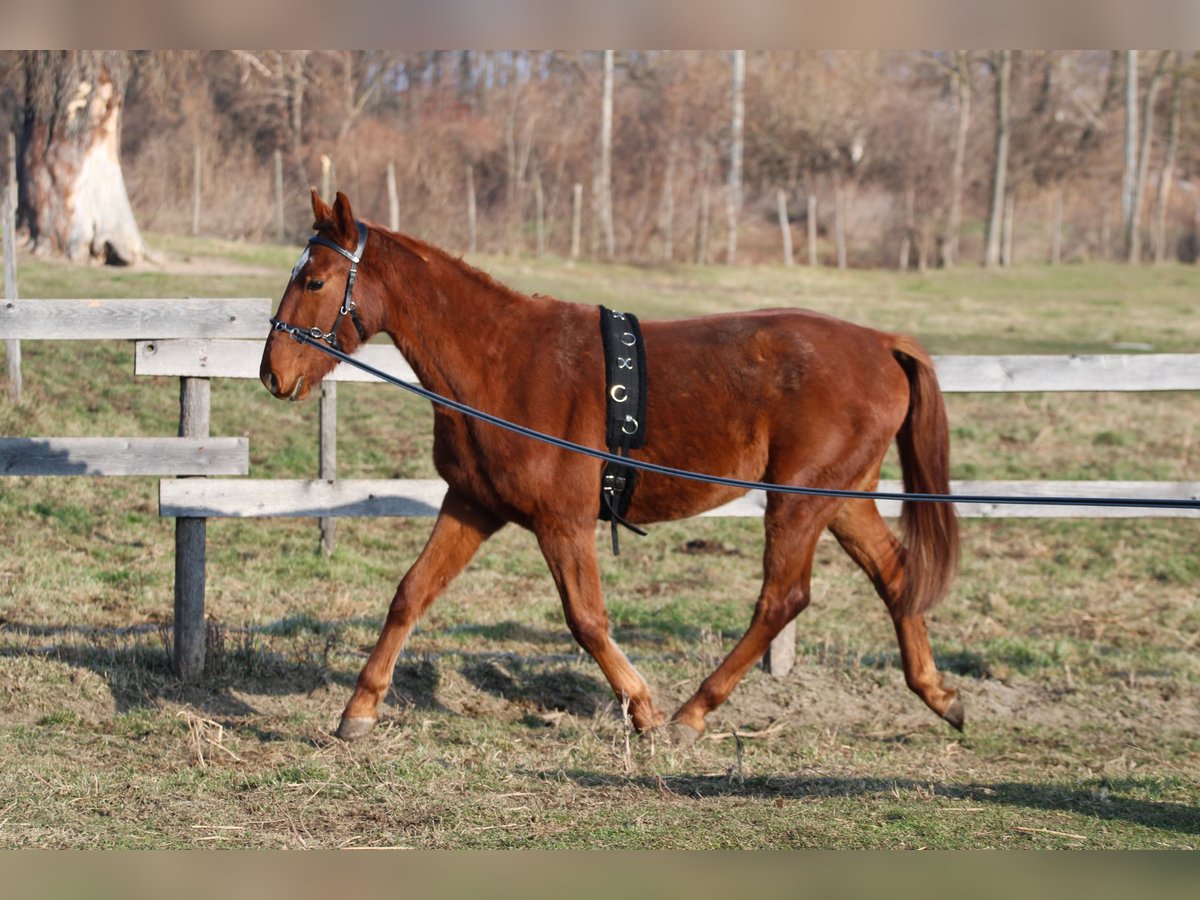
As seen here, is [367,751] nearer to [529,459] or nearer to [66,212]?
[529,459]

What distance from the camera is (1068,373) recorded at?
23.9ft

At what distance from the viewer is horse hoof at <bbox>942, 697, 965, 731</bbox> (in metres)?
5.98

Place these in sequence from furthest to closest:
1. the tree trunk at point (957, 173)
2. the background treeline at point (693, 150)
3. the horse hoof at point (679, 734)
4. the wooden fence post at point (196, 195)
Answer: the tree trunk at point (957, 173)
the background treeline at point (693, 150)
the wooden fence post at point (196, 195)
the horse hoof at point (679, 734)

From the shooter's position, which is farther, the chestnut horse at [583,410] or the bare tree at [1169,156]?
the bare tree at [1169,156]

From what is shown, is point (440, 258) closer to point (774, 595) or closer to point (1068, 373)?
point (774, 595)

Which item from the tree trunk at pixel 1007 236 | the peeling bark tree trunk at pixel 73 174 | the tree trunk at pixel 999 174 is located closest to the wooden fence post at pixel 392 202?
the peeling bark tree trunk at pixel 73 174

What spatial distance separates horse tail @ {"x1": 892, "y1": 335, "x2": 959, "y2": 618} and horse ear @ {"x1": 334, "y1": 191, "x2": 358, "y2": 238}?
2.44 meters

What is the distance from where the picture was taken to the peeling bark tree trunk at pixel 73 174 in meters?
17.5

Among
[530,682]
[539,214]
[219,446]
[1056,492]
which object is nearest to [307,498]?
[219,446]

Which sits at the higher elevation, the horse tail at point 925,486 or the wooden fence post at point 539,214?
the wooden fence post at point 539,214

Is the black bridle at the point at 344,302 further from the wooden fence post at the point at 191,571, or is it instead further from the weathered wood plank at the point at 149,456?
the wooden fence post at the point at 191,571

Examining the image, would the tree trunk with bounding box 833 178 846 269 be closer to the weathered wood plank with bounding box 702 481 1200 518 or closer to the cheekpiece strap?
the weathered wood plank with bounding box 702 481 1200 518

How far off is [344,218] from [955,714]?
11.8ft

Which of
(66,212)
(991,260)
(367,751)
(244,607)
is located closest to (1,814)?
(367,751)
